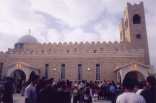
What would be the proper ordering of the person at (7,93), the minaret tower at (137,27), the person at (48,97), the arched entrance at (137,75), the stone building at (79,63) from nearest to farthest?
1. the person at (48,97)
2. the person at (7,93)
3. the arched entrance at (137,75)
4. the stone building at (79,63)
5. the minaret tower at (137,27)

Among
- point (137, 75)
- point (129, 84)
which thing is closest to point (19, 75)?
point (137, 75)

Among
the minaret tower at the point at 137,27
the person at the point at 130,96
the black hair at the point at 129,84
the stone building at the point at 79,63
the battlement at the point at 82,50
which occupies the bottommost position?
the person at the point at 130,96

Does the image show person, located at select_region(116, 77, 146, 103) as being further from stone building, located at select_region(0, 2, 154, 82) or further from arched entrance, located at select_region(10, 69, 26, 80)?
Answer: arched entrance, located at select_region(10, 69, 26, 80)

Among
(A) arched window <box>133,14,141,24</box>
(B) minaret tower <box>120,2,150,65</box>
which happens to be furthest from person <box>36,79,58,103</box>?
(A) arched window <box>133,14,141,24</box>

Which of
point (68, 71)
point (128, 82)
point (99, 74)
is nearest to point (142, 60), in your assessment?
point (99, 74)

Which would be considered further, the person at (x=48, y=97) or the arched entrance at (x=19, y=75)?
the arched entrance at (x=19, y=75)

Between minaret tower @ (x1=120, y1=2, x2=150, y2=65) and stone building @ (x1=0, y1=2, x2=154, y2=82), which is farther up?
minaret tower @ (x1=120, y1=2, x2=150, y2=65)

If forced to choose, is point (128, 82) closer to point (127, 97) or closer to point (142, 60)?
point (127, 97)

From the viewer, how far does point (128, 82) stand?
3.46 m

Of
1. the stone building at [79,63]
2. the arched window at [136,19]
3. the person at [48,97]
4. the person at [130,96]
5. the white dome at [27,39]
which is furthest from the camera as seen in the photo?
the white dome at [27,39]

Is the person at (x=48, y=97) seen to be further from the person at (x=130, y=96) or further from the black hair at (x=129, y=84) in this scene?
the black hair at (x=129, y=84)

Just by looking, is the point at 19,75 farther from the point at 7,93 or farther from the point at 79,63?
the point at 7,93

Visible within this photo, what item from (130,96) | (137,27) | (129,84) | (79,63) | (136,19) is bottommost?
(130,96)

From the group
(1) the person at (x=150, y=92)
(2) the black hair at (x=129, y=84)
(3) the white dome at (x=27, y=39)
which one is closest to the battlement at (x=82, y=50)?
(3) the white dome at (x=27, y=39)
